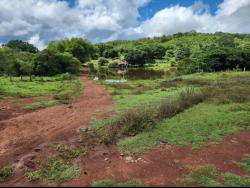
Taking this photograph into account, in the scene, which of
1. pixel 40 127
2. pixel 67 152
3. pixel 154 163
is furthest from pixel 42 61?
pixel 154 163

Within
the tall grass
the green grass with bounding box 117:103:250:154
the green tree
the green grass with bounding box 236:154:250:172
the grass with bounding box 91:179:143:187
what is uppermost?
the green tree

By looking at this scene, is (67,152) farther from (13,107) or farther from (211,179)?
(13,107)

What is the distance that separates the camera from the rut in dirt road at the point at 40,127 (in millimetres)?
10250

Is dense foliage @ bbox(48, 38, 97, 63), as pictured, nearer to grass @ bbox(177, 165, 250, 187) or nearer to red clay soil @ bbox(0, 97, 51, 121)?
red clay soil @ bbox(0, 97, 51, 121)

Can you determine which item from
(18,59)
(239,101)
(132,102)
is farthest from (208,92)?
(18,59)

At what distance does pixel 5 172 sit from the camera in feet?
26.8

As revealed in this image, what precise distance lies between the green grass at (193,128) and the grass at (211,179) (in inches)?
79.8

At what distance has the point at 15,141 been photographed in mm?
10867

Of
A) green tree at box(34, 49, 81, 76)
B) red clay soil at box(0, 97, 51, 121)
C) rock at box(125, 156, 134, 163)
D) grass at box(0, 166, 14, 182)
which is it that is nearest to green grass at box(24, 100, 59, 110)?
red clay soil at box(0, 97, 51, 121)

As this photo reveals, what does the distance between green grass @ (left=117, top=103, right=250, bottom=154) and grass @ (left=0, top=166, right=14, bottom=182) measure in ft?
10.6

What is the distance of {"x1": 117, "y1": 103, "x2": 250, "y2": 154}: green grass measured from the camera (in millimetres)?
9953

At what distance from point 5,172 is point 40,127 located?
441 cm

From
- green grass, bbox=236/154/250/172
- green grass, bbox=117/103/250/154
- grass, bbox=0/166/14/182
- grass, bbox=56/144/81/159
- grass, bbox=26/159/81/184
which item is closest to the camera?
grass, bbox=26/159/81/184

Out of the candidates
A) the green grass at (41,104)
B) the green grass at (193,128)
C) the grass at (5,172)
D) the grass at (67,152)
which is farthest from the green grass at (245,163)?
the green grass at (41,104)
